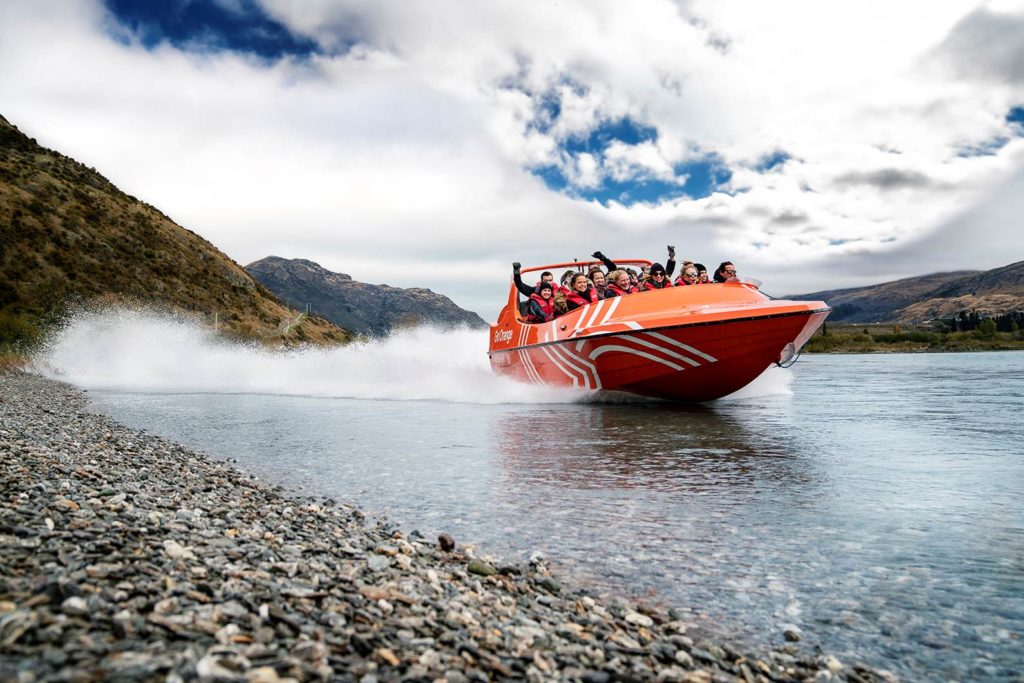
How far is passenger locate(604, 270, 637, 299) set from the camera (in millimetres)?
15688

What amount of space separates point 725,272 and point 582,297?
3395 millimetres

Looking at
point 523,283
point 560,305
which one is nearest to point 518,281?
point 523,283

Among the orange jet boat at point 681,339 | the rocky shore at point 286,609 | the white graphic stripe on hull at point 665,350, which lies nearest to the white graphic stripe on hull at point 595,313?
the orange jet boat at point 681,339

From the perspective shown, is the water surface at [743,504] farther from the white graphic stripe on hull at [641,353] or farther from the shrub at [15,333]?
the shrub at [15,333]

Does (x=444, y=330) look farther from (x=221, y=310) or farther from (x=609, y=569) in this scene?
(x=221, y=310)

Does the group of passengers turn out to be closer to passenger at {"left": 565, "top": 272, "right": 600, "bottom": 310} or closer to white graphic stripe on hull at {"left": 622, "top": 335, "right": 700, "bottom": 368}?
passenger at {"left": 565, "top": 272, "right": 600, "bottom": 310}

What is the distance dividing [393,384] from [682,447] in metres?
16.2

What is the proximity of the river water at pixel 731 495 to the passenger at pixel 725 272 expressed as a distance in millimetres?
3064

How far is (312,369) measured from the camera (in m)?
30.6

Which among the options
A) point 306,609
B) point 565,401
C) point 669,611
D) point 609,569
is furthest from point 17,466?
point 565,401

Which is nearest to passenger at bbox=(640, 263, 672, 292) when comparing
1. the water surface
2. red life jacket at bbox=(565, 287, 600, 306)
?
red life jacket at bbox=(565, 287, 600, 306)

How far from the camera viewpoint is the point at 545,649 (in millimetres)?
3041

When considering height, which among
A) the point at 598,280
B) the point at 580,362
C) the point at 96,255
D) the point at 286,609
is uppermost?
the point at 96,255

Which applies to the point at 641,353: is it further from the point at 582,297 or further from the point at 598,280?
the point at 598,280
